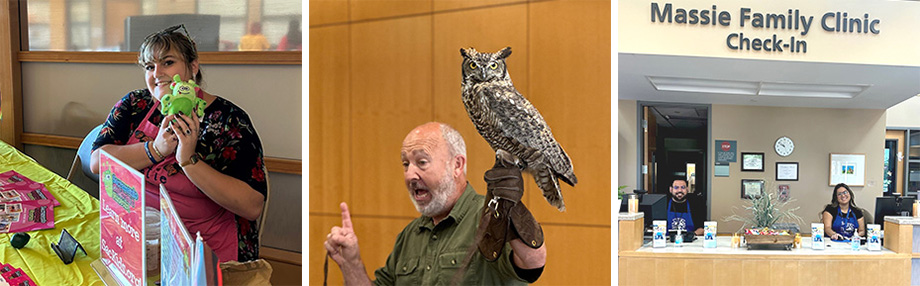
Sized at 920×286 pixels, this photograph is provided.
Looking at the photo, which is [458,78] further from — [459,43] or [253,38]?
[253,38]

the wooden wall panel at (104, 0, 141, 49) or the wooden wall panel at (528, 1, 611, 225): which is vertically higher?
the wooden wall panel at (104, 0, 141, 49)

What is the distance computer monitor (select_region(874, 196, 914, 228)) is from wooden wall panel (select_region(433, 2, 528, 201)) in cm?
134

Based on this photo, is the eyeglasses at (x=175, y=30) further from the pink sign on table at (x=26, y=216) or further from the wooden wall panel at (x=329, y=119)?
the pink sign on table at (x=26, y=216)

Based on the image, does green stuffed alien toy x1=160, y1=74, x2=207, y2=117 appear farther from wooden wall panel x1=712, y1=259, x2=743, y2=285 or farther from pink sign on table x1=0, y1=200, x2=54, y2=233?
wooden wall panel x1=712, y1=259, x2=743, y2=285

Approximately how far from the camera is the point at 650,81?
2658mm

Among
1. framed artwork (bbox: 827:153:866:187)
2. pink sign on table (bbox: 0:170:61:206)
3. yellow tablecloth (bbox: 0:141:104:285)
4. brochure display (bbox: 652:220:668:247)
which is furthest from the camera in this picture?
pink sign on table (bbox: 0:170:61:206)

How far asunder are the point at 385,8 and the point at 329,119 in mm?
489

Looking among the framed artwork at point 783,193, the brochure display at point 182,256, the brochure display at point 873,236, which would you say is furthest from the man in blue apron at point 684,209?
the brochure display at point 182,256

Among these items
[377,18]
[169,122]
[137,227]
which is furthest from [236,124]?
[377,18]

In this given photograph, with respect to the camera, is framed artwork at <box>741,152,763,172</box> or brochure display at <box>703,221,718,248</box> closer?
framed artwork at <box>741,152,763,172</box>

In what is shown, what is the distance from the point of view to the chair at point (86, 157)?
10.4 feet

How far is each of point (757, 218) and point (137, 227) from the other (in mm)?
2351

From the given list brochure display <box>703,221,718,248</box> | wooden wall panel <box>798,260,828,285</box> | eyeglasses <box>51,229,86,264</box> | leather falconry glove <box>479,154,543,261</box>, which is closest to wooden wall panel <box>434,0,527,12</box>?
leather falconry glove <box>479,154,543,261</box>

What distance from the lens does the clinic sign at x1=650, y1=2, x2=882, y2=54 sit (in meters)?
2.49
